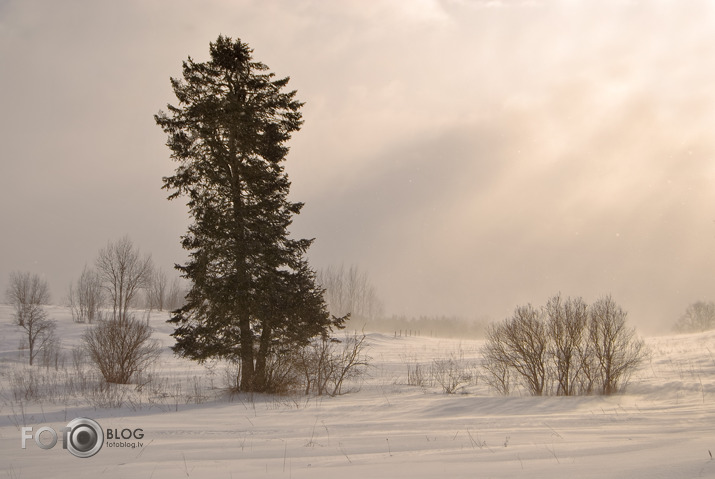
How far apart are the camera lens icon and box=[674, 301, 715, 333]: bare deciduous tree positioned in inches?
2754

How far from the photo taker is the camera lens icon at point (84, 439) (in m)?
5.19

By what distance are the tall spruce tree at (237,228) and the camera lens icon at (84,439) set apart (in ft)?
27.3

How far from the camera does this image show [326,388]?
47.5ft

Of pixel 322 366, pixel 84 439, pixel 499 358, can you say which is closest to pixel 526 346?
pixel 499 358

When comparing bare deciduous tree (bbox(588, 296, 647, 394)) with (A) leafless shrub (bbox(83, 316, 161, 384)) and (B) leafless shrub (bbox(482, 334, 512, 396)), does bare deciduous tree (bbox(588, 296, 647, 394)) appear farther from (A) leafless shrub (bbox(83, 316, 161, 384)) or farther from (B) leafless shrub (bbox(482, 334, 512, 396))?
(A) leafless shrub (bbox(83, 316, 161, 384))

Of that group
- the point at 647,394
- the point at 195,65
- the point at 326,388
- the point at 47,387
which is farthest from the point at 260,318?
the point at 647,394

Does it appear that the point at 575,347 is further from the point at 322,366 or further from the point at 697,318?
the point at 697,318

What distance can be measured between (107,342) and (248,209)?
29.4 ft

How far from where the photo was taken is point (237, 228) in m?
14.5

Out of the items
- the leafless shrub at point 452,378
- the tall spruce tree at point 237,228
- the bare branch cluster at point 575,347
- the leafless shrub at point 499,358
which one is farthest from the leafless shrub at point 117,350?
the bare branch cluster at point 575,347

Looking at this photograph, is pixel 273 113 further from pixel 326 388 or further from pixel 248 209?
pixel 326 388

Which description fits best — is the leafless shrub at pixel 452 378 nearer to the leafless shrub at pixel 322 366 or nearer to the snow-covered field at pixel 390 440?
the leafless shrub at pixel 322 366

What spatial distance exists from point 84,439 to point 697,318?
7793 centimetres

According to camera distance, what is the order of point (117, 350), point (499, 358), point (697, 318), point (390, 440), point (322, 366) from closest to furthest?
point (390, 440)
point (499, 358)
point (322, 366)
point (117, 350)
point (697, 318)
